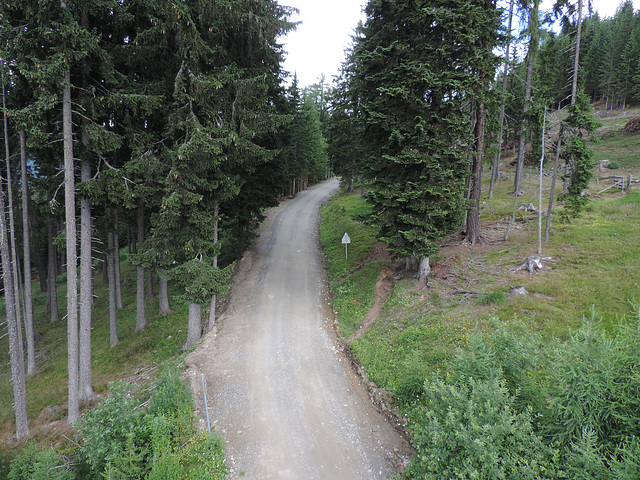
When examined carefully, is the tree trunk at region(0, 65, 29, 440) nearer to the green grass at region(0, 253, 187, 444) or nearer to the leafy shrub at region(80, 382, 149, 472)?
the green grass at region(0, 253, 187, 444)

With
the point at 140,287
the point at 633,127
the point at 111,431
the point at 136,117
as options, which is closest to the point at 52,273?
the point at 140,287

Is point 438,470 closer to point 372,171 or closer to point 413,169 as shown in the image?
point 413,169

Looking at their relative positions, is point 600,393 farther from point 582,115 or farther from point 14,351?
point 14,351

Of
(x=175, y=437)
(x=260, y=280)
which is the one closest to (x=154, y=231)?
(x=175, y=437)

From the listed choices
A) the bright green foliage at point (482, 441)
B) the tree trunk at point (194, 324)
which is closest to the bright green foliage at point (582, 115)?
the bright green foliage at point (482, 441)

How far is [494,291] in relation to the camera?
9742mm

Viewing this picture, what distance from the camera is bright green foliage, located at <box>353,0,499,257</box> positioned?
1038 centimetres

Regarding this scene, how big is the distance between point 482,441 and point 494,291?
6754mm

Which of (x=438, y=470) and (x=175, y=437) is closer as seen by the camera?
(x=438, y=470)

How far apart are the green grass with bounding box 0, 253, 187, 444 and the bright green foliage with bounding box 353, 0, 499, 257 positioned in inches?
411

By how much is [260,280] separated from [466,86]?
41.0ft

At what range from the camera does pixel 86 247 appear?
32.3 ft

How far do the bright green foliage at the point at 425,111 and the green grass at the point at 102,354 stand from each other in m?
10.5

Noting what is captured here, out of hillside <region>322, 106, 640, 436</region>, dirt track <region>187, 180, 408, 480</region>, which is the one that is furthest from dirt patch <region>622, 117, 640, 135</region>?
dirt track <region>187, 180, 408, 480</region>
